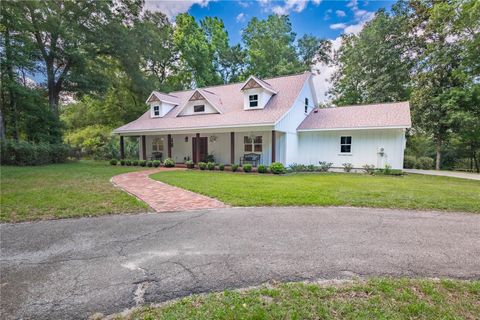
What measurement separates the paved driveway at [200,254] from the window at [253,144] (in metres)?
11.1

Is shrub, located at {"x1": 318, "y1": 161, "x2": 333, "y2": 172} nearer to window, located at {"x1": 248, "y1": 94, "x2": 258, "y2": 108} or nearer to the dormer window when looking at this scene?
window, located at {"x1": 248, "y1": 94, "x2": 258, "y2": 108}

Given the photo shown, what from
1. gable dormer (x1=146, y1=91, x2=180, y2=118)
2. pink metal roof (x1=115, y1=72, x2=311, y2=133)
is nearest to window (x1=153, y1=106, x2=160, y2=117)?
gable dormer (x1=146, y1=91, x2=180, y2=118)

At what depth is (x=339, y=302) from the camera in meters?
2.43

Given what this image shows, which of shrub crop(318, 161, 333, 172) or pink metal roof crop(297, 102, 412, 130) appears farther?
shrub crop(318, 161, 333, 172)

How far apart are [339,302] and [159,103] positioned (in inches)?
769

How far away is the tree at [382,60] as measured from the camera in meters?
20.6

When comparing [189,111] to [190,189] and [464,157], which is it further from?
[464,157]

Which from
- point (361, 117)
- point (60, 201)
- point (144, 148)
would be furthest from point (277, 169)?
point (144, 148)

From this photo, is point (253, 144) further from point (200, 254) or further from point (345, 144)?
point (200, 254)

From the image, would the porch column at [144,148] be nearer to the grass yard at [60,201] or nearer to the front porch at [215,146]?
the front porch at [215,146]

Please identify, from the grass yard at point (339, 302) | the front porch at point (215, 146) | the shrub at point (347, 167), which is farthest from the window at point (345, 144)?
the grass yard at point (339, 302)

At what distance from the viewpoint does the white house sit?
544 inches

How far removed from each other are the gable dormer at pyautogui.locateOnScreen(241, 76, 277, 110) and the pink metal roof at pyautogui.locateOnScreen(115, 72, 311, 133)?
35 centimetres

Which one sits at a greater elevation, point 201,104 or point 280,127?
point 201,104
